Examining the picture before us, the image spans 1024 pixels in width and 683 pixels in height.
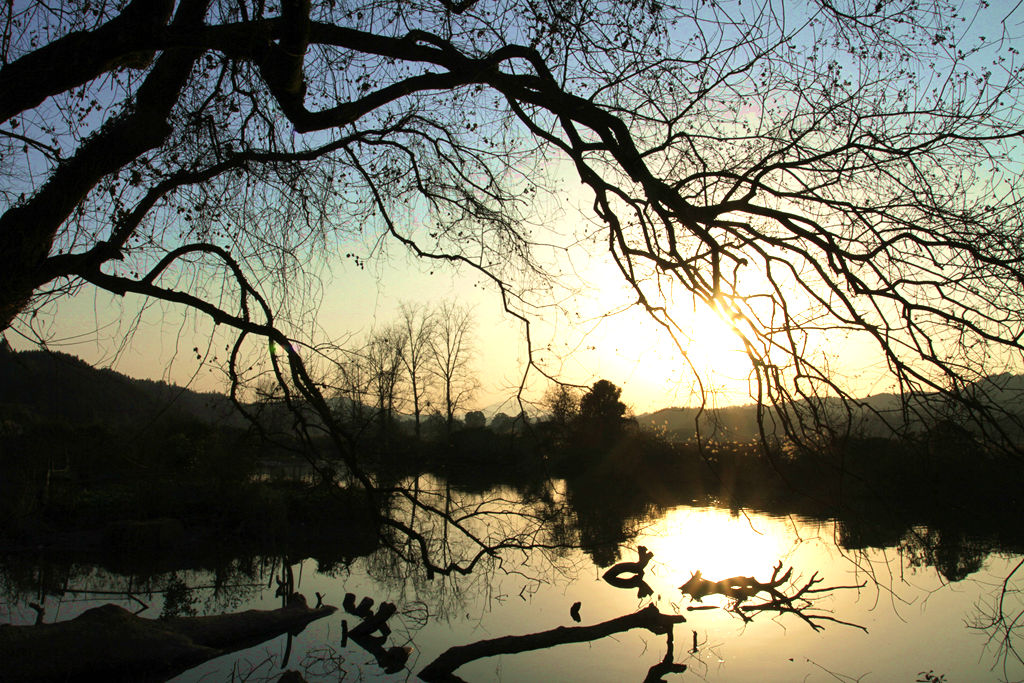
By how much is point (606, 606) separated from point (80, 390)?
23.7 ft

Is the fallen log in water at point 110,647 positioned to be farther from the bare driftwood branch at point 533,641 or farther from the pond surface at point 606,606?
the bare driftwood branch at point 533,641

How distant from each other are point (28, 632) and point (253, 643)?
6.87 feet

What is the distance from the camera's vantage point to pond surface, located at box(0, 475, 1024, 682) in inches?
249

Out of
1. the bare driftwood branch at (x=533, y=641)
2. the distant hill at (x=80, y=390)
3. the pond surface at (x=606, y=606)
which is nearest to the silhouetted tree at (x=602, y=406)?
the pond surface at (x=606, y=606)

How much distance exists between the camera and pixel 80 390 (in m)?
3.03

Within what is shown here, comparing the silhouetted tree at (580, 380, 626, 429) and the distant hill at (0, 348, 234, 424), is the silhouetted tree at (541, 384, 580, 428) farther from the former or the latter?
the distant hill at (0, 348, 234, 424)

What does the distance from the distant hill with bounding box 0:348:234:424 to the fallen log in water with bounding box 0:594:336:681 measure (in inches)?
135

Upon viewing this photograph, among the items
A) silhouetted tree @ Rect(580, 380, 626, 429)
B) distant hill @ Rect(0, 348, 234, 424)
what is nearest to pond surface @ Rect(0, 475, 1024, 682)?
silhouetted tree @ Rect(580, 380, 626, 429)

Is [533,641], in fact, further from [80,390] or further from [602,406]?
[80,390]

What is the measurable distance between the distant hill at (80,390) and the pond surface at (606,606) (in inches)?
58.4

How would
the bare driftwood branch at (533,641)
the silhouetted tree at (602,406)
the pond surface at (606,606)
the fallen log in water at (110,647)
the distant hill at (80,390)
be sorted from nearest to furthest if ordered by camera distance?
the distant hill at (80,390), the silhouetted tree at (602,406), the bare driftwood branch at (533,641), the fallen log in water at (110,647), the pond surface at (606,606)

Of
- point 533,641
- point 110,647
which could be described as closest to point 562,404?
point 533,641

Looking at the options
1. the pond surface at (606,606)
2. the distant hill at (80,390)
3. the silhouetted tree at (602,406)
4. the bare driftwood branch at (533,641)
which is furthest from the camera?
the pond surface at (606,606)

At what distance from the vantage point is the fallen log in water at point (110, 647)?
224 inches
